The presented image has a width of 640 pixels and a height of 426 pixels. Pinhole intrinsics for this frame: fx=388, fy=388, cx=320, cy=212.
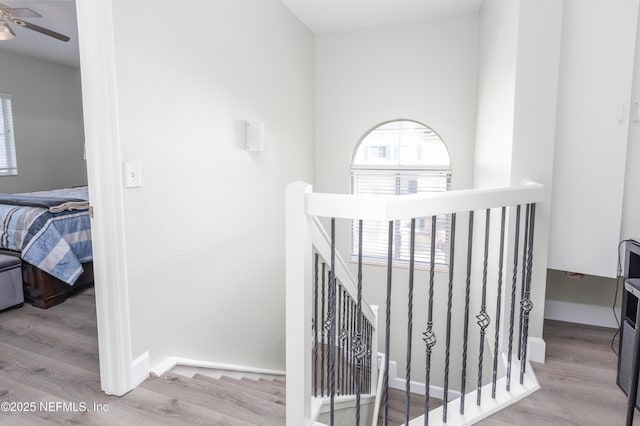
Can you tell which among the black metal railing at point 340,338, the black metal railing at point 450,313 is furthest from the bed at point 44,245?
the black metal railing at point 450,313

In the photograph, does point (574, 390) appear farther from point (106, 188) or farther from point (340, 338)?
point (106, 188)

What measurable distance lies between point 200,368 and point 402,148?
2.96m

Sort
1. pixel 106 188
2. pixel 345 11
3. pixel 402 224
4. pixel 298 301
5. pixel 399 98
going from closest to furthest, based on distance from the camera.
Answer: pixel 298 301 < pixel 106 188 < pixel 345 11 < pixel 399 98 < pixel 402 224

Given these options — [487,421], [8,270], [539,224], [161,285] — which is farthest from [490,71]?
[8,270]

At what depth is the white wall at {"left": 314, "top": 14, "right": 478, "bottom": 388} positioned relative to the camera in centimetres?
383

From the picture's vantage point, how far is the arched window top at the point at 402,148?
4.09 meters

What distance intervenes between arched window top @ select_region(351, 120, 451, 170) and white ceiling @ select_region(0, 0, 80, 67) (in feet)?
10.5

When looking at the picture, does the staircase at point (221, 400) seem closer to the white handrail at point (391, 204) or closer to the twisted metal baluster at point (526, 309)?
the white handrail at point (391, 204)

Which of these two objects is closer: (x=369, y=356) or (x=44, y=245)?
(x=44, y=245)

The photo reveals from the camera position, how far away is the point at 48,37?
471 centimetres

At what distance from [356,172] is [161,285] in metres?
2.74

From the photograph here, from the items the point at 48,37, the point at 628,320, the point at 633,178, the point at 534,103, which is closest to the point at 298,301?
the point at 628,320

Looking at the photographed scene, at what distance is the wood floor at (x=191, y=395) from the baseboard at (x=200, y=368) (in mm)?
77

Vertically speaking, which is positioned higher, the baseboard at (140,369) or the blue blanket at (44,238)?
the blue blanket at (44,238)
